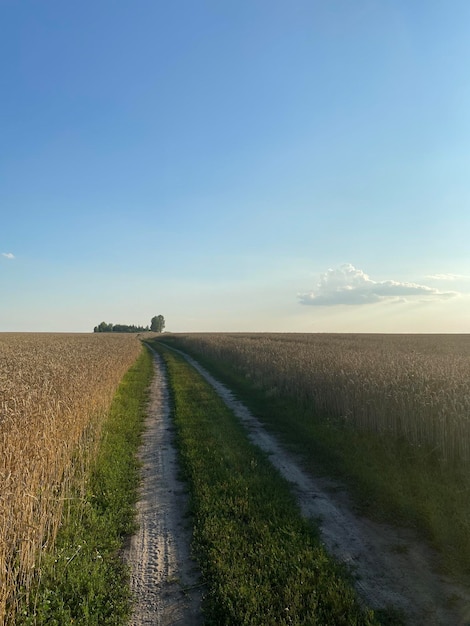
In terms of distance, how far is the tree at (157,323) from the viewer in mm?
177625

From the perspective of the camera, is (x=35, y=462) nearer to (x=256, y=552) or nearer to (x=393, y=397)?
(x=256, y=552)

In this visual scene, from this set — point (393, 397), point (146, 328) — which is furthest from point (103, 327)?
point (393, 397)

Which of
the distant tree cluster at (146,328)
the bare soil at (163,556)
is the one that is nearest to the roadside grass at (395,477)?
the bare soil at (163,556)

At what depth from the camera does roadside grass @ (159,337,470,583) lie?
6.44 metres

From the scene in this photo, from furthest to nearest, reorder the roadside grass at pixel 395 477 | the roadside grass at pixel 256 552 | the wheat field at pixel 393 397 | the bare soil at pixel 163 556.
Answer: the wheat field at pixel 393 397 < the roadside grass at pixel 395 477 < the bare soil at pixel 163 556 < the roadside grass at pixel 256 552

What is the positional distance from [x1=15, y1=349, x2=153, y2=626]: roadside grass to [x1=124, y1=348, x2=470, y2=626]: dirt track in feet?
0.85

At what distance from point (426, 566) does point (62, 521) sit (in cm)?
552

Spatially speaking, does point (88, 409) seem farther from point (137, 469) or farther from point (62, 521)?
point (62, 521)

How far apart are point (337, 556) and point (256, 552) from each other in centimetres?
118

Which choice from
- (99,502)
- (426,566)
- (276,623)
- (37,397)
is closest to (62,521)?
(99,502)

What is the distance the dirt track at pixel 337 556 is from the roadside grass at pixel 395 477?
356mm

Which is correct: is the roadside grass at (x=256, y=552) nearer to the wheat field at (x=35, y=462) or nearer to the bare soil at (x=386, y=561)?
the bare soil at (x=386, y=561)

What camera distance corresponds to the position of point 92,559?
5621mm

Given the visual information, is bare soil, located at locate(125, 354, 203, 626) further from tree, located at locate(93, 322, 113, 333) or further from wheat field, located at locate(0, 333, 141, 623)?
tree, located at locate(93, 322, 113, 333)
